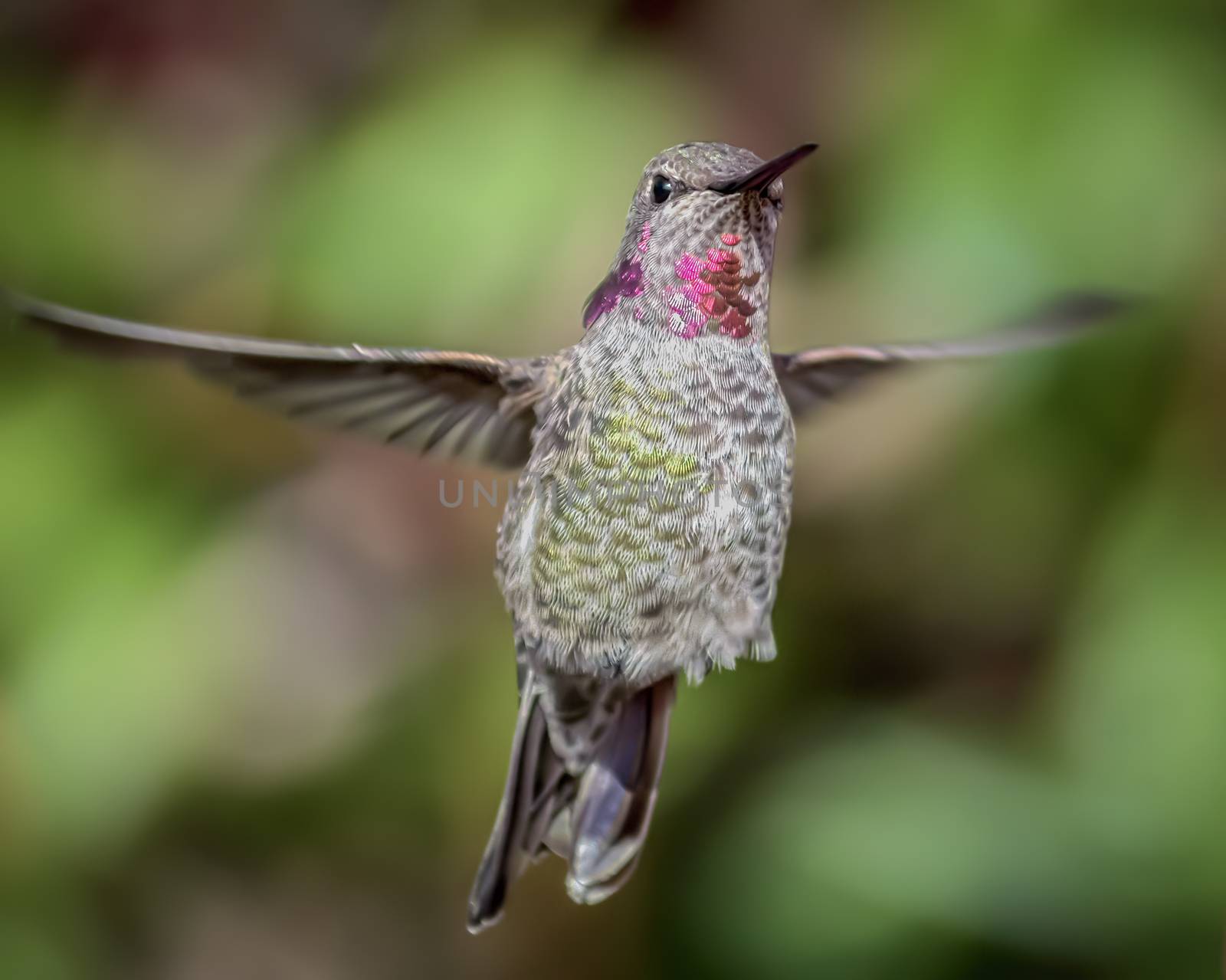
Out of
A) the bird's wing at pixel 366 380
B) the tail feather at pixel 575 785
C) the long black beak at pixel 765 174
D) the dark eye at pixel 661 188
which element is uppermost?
the dark eye at pixel 661 188

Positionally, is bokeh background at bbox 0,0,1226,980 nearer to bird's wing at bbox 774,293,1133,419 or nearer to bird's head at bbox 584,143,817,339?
bird's wing at bbox 774,293,1133,419

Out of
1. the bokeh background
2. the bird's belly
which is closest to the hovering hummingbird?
the bird's belly

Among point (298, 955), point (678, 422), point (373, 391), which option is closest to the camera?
point (678, 422)

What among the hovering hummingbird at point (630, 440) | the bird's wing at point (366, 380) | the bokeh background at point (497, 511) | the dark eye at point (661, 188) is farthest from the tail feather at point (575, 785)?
the bokeh background at point (497, 511)

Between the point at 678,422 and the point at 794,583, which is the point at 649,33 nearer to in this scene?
the point at 794,583

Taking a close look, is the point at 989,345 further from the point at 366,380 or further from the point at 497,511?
the point at 497,511

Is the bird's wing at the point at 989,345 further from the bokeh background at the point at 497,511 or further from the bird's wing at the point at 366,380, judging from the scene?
the bokeh background at the point at 497,511

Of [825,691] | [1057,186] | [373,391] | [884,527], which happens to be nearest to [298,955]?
[825,691]
